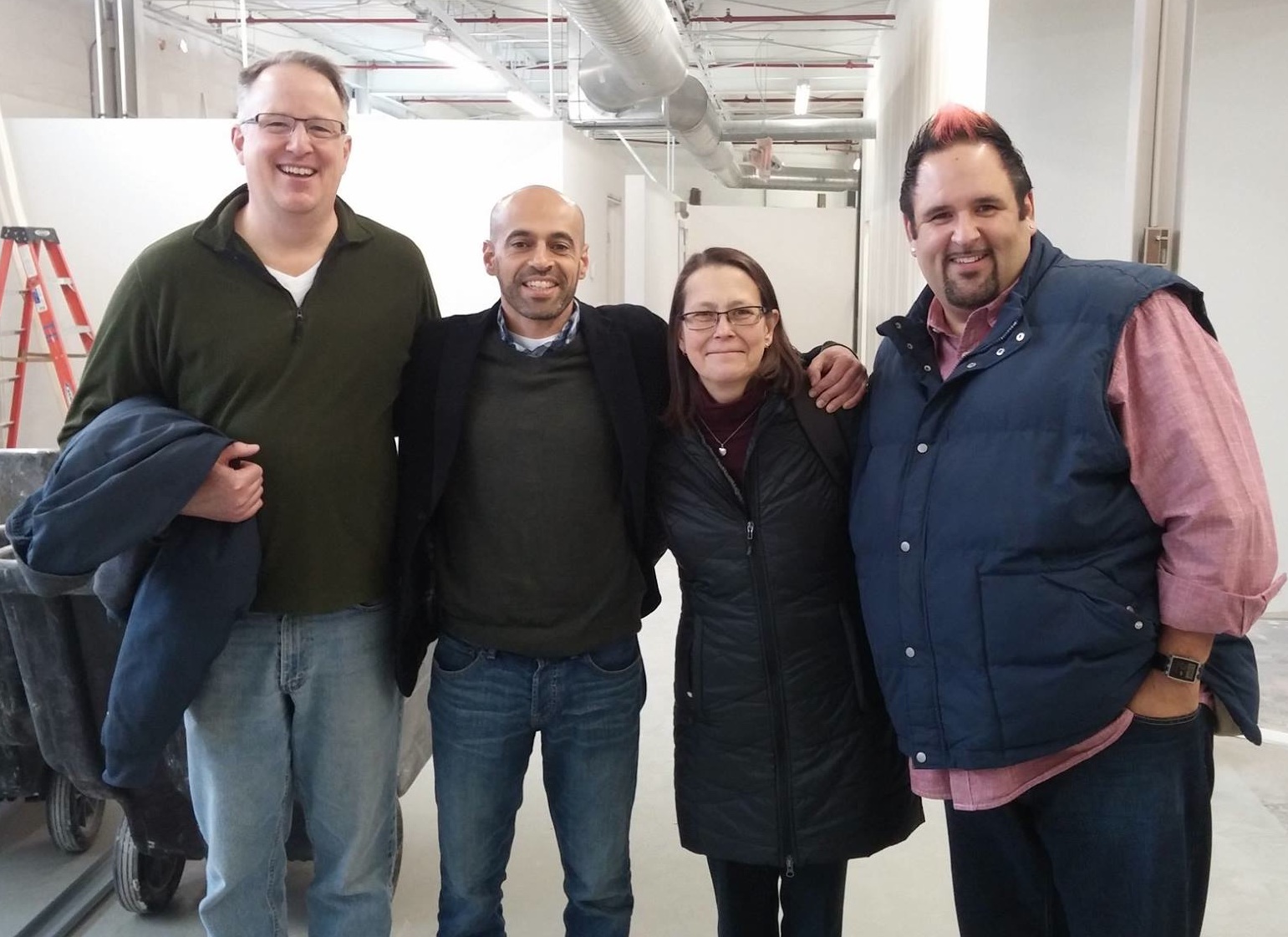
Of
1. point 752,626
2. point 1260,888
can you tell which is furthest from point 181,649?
point 1260,888

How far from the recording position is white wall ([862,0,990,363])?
4465 millimetres

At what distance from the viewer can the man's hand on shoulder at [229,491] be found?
1446 millimetres

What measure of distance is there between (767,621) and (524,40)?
9.48 metres

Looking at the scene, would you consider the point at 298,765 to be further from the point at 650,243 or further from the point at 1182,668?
the point at 650,243

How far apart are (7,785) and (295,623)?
4.30ft

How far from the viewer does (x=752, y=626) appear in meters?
1.52

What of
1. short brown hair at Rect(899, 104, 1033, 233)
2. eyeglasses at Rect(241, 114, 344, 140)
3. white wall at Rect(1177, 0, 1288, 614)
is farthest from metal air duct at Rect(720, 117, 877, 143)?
short brown hair at Rect(899, 104, 1033, 233)

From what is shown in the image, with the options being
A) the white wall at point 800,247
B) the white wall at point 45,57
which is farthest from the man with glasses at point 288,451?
the white wall at point 800,247

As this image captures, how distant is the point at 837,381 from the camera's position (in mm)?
1560

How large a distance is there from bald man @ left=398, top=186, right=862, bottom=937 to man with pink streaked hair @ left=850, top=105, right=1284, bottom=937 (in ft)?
0.91

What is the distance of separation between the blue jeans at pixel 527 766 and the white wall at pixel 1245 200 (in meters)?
3.22

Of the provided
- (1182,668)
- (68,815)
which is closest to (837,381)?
(1182,668)

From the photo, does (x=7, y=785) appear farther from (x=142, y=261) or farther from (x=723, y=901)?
(x=723, y=901)

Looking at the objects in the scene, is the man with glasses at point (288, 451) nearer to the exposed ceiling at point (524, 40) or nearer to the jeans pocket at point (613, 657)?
the jeans pocket at point (613, 657)
